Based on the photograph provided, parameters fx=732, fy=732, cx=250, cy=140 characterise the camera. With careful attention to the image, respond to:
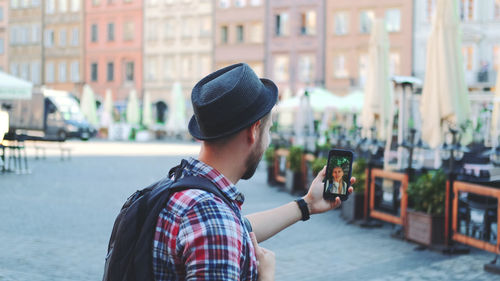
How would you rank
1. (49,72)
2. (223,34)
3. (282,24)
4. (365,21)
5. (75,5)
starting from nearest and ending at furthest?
(365,21) < (282,24) < (223,34) < (75,5) < (49,72)

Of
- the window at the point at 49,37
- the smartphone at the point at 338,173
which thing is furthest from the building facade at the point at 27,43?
the smartphone at the point at 338,173

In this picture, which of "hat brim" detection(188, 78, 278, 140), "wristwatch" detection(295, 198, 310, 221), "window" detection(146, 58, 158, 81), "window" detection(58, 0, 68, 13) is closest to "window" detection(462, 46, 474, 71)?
"window" detection(146, 58, 158, 81)

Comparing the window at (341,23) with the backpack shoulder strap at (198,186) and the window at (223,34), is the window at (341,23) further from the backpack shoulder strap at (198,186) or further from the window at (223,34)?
the backpack shoulder strap at (198,186)

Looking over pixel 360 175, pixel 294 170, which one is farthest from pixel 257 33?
pixel 360 175

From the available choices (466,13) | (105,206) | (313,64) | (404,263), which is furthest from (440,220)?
(313,64)

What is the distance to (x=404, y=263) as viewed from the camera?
7.33 meters

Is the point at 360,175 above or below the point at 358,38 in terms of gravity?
below

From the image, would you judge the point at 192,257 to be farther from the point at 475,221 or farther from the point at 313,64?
the point at 313,64

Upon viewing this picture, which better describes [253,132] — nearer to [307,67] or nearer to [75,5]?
[307,67]

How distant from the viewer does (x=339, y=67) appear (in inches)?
1860

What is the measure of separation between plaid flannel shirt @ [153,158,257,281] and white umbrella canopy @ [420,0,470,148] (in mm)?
11728

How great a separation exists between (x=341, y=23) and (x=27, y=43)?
3031cm

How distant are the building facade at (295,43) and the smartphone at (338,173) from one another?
45418 mm

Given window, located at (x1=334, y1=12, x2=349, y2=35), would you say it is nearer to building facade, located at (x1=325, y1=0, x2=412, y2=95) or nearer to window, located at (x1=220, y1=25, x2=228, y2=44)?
building facade, located at (x1=325, y1=0, x2=412, y2=95)
